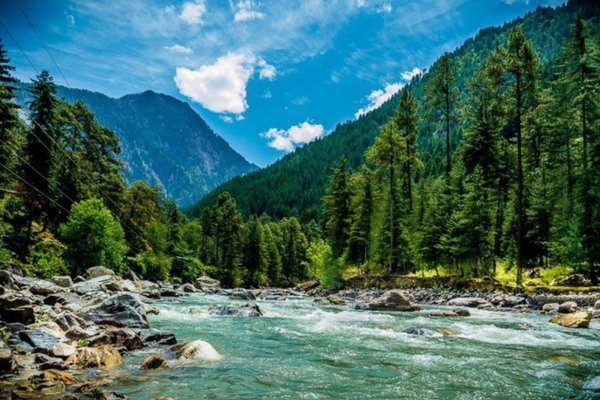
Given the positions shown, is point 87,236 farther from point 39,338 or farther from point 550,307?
point 550,307

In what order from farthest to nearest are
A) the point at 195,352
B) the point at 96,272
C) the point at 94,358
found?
the point at 96,272
the point at 195,352
the point at 94,358

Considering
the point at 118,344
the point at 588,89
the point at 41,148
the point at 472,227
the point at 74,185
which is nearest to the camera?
the point at 118,344

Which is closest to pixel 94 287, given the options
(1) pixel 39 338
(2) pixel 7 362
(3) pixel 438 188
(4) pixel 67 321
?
(4) pixel 67 321

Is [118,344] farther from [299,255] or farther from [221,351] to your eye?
[299,255]

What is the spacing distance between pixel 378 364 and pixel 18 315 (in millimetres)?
10044

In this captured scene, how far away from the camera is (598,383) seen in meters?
8.45

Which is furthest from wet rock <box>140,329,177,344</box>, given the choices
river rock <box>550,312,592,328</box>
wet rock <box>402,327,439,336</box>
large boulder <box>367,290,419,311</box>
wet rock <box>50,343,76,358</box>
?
river rock <box>550,312,592,328</box>

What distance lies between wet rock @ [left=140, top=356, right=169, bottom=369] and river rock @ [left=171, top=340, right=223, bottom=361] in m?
0.93

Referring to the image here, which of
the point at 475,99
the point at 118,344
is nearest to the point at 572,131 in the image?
the point at 475,99

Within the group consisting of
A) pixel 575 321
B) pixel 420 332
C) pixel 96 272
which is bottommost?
pixel 420 332

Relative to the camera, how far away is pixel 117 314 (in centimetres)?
1557

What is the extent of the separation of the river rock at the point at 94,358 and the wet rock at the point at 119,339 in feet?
4.75

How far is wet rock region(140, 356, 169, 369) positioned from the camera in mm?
9728

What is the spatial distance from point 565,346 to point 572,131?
96.8ft
